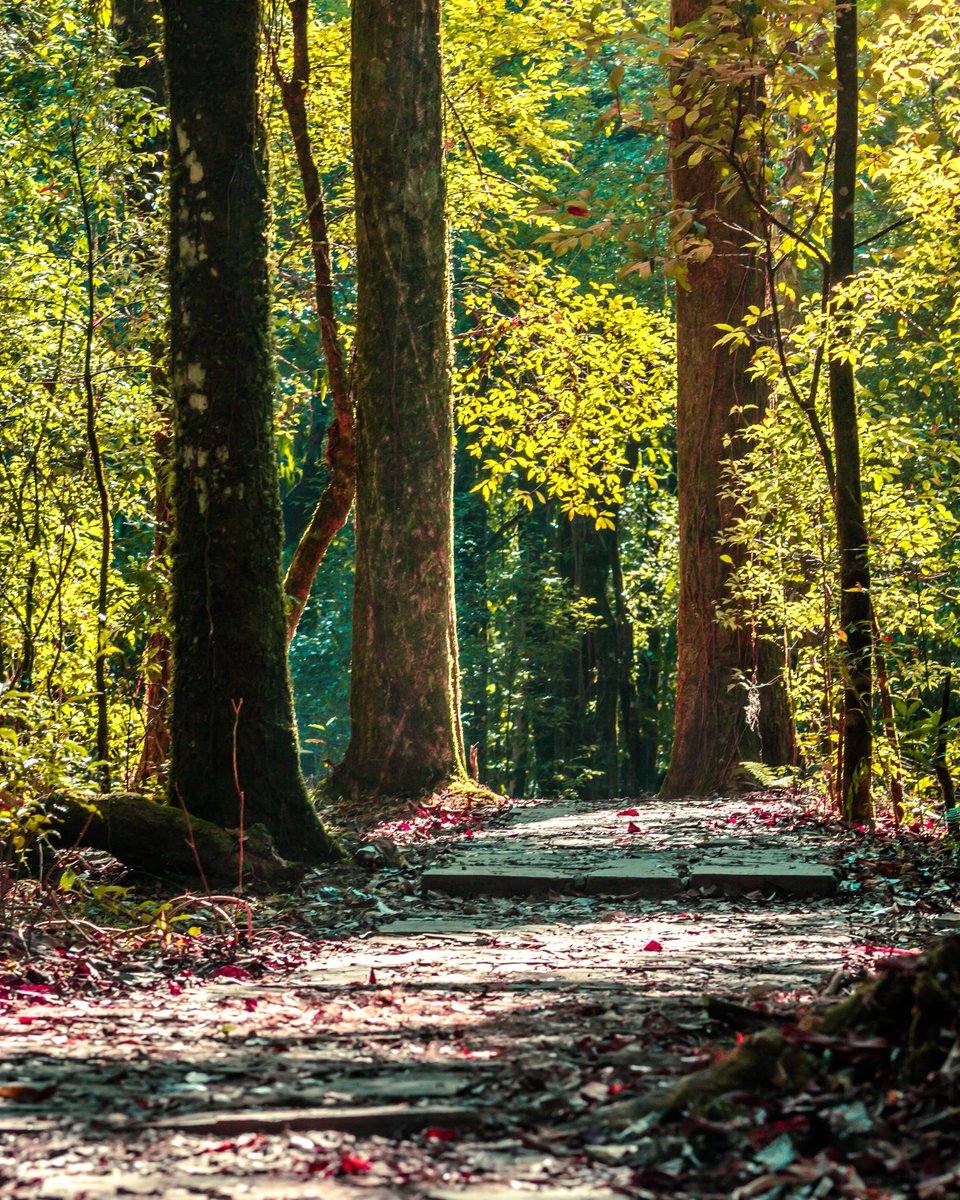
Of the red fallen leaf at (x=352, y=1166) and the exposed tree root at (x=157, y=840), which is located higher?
the exposed tree root at (x=157, y=840)

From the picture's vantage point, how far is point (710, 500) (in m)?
12.1

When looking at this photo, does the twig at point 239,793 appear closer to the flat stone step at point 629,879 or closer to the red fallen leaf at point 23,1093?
the flat stone step at point 629,879

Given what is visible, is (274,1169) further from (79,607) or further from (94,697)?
(79,607)

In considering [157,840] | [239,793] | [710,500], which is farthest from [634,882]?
[710,500]

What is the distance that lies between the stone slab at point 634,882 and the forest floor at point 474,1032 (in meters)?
0.01

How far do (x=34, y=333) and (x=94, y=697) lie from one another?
3109 millimetres

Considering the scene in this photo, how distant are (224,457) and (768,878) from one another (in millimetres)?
3416

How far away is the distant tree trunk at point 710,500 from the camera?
11820mm

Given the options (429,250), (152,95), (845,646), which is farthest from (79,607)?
(845,646)

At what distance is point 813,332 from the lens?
28.4 ft

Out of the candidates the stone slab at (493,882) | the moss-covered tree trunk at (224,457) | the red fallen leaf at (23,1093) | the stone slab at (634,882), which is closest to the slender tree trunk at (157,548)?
the moss-covered tree trunk at (224,457)

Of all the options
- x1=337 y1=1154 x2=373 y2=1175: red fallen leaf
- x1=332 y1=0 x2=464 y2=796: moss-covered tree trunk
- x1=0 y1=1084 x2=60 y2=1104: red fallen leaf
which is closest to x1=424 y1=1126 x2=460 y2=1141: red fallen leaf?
x1=337 y1=1154 x2=373 y2=1175: red fallen leaf

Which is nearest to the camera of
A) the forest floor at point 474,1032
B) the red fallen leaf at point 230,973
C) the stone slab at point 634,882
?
the forest floor at point 474,1032

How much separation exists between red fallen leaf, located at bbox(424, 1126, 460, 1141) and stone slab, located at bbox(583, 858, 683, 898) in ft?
13.3
